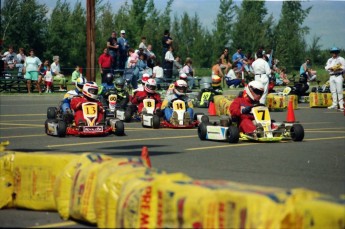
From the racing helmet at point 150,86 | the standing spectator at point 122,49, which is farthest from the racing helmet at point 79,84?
the standing spectator at point 122,49

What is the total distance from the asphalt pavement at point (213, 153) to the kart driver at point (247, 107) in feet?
1.19

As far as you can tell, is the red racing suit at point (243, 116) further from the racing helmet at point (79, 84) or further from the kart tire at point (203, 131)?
the racing helmet at point (79, 84)

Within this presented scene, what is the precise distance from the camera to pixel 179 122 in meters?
20.0

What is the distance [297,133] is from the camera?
655 inches

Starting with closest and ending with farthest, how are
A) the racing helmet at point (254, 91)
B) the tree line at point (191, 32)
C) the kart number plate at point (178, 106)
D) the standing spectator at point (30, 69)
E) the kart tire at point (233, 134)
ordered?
the kart tire at point (233, 134) → the racing helmet at point (254, 91) → the kart number plate at point (178, 106) → the standing spectator at point (30, 69) → the tree line at point (191, 32)

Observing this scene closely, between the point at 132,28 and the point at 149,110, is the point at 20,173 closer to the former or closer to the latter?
the point at 149,110

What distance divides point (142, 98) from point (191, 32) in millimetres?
37719

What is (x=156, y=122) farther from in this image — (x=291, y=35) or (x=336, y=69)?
(x=291, y=35)

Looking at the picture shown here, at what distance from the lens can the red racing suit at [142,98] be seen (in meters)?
21.9

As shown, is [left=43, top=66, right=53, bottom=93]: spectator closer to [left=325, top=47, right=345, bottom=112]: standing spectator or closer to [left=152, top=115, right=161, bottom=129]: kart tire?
[left=325, top=47, right=345, bottom=112]: standing spectator

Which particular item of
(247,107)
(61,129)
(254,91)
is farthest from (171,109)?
(247,107)

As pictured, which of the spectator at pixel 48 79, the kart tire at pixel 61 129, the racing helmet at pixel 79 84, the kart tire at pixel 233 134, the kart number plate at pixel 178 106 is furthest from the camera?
the spectator at pixel 48 79

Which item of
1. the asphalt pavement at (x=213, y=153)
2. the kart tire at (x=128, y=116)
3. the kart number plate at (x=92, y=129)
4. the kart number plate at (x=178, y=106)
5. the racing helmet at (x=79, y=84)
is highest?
the racing helmet at (x=79, y=84)

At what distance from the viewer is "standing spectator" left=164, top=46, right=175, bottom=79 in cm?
3381
